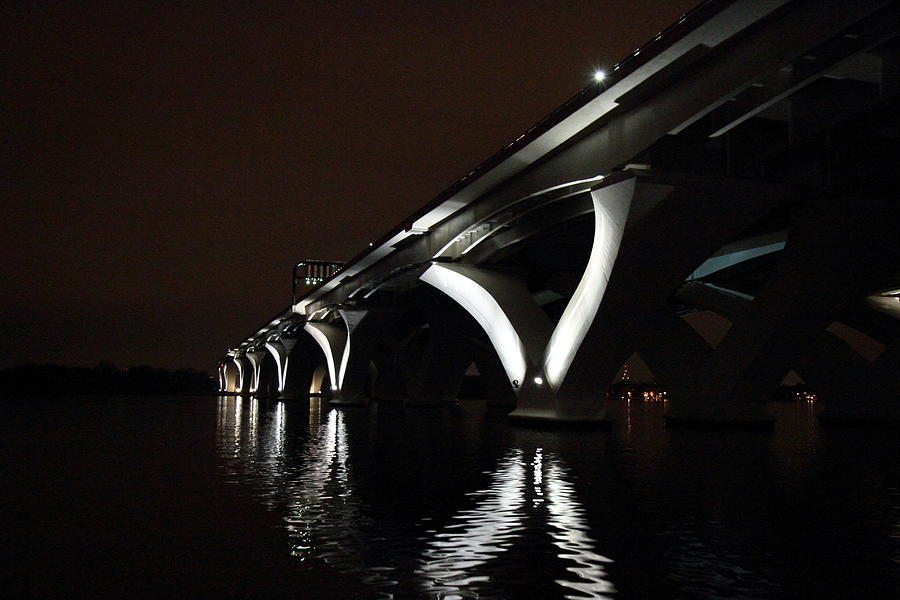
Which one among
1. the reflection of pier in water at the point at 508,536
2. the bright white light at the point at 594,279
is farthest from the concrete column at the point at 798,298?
the reflection of pier in water at the point at 508,536

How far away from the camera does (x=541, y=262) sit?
4019 centimetres

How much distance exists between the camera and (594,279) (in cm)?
2544

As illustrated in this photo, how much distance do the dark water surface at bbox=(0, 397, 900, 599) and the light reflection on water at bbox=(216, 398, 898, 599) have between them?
33 mm

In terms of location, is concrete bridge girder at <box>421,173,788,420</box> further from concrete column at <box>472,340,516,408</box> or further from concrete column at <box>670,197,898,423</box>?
concrete column at <box>472,340,516,408</box>

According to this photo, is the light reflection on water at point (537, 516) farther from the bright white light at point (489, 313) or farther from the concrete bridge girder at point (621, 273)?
the bright white light at point (489, 313)

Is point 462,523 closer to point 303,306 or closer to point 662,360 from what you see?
point 662,360

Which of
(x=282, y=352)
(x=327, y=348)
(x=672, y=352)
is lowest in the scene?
Answer: (x=672, y=352)

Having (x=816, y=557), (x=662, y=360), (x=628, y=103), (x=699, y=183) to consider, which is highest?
(x=628, y=103)

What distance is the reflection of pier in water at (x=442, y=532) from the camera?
6.57 m

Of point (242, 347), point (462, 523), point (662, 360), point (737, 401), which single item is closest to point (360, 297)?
point (662, 360)

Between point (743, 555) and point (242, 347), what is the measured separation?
11644cm

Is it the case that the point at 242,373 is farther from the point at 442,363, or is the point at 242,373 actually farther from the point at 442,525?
the point at 442,525

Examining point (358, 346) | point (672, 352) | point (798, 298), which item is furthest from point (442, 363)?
point (798, 298)

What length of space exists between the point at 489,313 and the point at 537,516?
24738 millimetres
